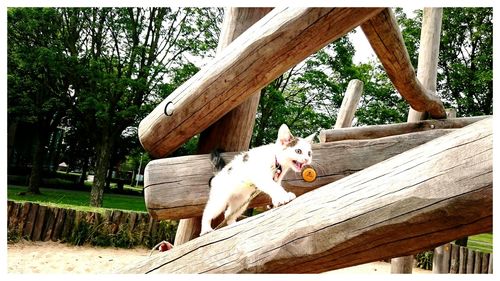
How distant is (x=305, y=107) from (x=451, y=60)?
3.46 meters

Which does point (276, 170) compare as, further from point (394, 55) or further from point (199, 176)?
point (394, 55)

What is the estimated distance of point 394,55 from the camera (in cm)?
171

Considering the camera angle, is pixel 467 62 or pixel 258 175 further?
pixel 467 62

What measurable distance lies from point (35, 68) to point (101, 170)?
9.18ft

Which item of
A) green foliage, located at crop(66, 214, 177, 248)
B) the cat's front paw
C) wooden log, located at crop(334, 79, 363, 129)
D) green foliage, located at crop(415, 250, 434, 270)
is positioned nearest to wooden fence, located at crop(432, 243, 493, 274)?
green foliage, located at crop(415, 250, 434, 270)

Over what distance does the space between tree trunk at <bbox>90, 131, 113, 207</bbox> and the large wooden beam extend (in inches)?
315

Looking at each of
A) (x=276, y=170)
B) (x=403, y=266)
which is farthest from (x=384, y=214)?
(x=403, y=266)

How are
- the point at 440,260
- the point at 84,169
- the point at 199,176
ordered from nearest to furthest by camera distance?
1. the point at 199,176
2. the point at 440,260
3. the point at 84,169

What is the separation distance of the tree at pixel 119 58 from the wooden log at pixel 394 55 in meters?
6.96

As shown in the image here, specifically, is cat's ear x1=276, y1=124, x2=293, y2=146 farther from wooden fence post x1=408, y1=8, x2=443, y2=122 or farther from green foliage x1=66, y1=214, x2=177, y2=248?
green foliage x1=66, y1=214, x2=177, y2=248

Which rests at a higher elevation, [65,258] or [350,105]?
[350,105]

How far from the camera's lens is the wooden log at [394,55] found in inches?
59.6

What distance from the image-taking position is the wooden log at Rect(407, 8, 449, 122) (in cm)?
271
